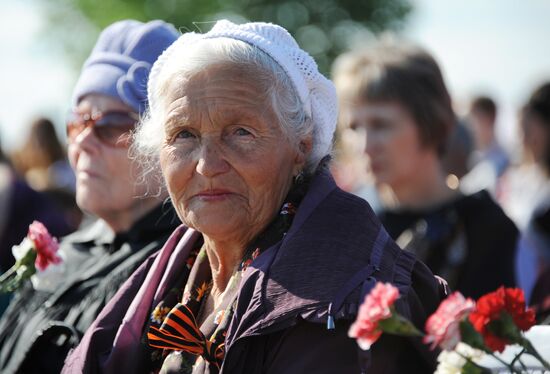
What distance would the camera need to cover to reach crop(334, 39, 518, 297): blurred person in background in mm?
4512

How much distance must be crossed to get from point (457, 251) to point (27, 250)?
7.03 ft

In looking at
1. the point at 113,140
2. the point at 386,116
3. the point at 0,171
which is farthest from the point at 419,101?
the point at 0,171

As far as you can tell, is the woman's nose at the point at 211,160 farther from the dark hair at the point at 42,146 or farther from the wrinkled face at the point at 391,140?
the dark hair at the point at 42,146

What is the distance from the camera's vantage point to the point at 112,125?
148 inches

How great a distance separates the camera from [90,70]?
3.88 m

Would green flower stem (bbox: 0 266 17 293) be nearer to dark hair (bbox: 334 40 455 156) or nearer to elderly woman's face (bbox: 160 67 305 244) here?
elderly woman's face (bbox: 160 67 305 244)

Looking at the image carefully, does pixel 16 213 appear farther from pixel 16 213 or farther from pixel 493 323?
pixel 493 323

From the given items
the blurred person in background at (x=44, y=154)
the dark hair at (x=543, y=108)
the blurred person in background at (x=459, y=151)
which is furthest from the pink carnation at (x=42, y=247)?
the blurred person in background at (x=44, y=154)

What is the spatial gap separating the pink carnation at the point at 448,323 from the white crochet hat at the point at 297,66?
41.0 inches

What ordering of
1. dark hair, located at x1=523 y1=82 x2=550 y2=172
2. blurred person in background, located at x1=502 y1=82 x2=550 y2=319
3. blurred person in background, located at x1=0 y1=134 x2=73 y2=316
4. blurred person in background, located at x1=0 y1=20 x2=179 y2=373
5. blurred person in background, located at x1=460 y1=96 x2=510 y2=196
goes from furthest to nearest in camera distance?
blurred person in background, located at x1=460 y1=96 x2=510 y2=196 → dark hair, located at x1=523 y1=82 x2=550 y2=172 → blurred person in background, located at x1=0 y1=134 x2=73 y2=316 → blurred person in background, located at x1=502 y1=82 x2=550 y2=319 → blurred person in background, located at x1=0 y1=20 x2=179 y2=373

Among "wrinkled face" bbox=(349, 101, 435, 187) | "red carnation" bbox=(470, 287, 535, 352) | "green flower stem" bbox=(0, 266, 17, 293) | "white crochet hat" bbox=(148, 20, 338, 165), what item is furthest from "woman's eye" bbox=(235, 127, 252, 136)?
"wrinkled face" bbox=(349, 101, 435, 187)

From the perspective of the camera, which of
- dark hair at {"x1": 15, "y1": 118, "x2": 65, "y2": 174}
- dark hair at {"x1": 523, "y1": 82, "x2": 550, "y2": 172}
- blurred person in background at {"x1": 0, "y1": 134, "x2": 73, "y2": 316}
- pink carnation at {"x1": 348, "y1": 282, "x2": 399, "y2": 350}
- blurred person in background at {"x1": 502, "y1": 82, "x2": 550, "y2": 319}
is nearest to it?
pink carnation at {"x1": 348, "y1": 282, "x2": 399, "y2": 350}

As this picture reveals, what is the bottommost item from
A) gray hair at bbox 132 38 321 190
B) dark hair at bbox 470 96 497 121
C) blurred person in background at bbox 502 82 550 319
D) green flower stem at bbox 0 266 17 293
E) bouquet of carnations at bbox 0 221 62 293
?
dark hair at bbox 470 96 497 121

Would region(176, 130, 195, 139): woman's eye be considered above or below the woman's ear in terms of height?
above
